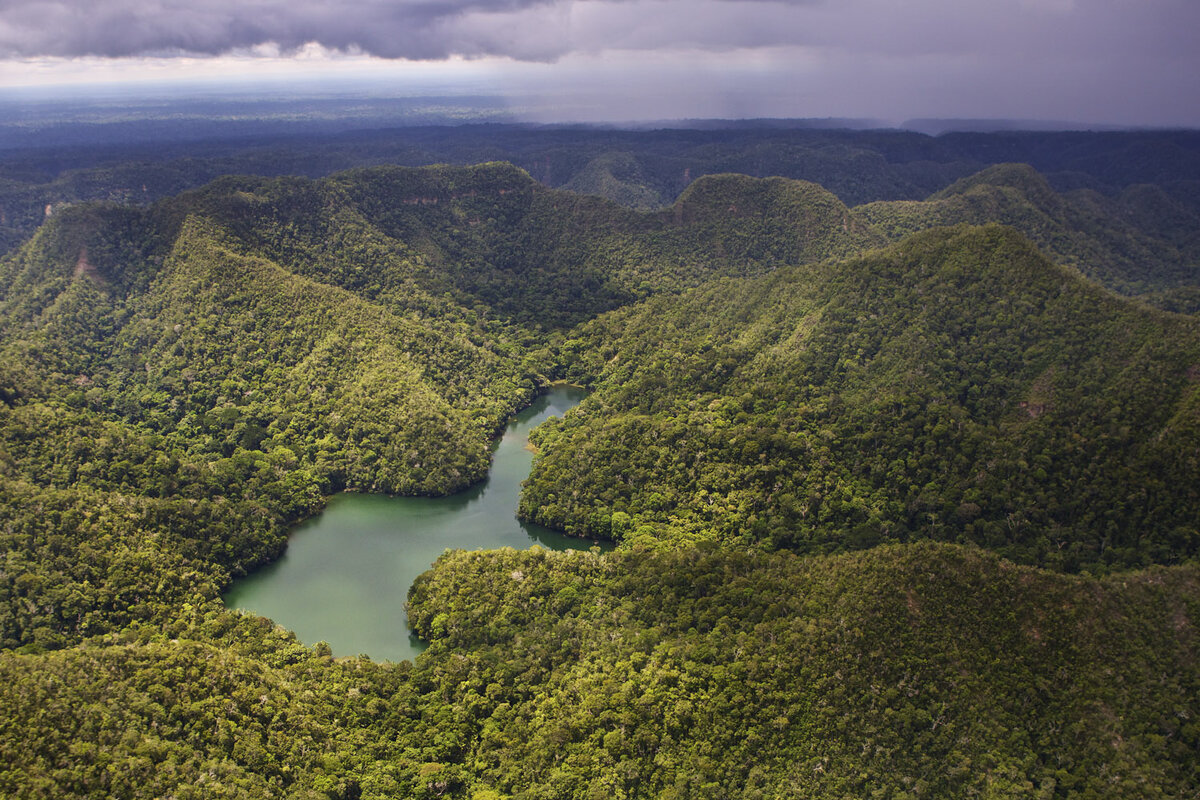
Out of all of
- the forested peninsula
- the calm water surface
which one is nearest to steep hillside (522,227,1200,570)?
the forested peninsula

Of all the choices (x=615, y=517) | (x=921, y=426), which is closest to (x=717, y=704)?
(x=615, y=517)

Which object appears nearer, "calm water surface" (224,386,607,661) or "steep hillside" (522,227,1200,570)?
"steep hillside" (522,227,1200,570)

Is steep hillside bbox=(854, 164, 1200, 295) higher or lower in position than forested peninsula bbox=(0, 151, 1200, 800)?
higher

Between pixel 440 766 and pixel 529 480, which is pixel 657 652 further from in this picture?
pixel 529 480

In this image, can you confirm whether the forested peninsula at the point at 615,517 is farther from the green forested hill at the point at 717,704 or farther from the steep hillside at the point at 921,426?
the steep hillside at the point at 921,426

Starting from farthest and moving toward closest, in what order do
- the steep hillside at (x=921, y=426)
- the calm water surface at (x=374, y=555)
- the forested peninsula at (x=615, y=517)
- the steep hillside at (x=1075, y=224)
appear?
1. the steep hillside at (x=1075, y=224)
2. the calm water surface at (x=374, y=555)
3. the steep hillside at (x=921, y=426)
4. the forested peninsula at (x=615, y=517)

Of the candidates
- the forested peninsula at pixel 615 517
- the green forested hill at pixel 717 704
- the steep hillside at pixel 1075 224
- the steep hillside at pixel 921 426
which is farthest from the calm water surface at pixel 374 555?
the steep hillside at pixel 1075 224

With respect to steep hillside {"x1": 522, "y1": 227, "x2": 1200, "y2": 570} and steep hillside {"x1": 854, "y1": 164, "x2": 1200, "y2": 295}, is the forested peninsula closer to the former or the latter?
steep hillside {"x1": 522, "y1": 227, "x2": 1200, "y2": 570}
